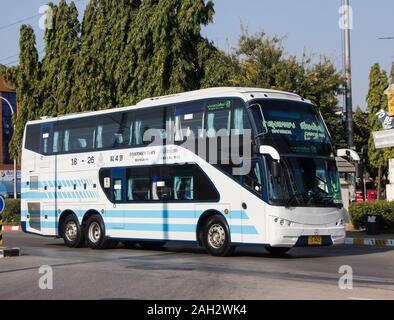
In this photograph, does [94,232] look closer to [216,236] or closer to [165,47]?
[216,236]

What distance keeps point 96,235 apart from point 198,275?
826 cm

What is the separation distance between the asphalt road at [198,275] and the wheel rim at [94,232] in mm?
1154

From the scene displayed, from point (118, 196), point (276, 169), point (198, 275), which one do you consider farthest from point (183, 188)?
point (198, 275)

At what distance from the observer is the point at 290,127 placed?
51.6 ft

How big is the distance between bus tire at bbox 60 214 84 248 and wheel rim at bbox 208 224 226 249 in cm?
559

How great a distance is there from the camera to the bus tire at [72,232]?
20.4 meters

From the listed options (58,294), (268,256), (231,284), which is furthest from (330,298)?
(268,256)

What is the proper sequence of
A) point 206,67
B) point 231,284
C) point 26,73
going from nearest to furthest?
point 231,284, point 206,67, point 26,73

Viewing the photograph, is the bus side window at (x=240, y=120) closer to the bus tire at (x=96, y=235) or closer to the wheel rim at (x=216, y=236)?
the wheel rim at (x=216, y=236)

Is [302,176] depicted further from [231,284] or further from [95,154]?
[95,154]

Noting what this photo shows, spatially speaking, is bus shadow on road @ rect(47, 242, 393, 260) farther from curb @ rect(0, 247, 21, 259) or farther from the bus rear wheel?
curb @ rect(0, 247, 21, 259)

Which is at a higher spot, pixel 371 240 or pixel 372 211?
pixel 372 211
